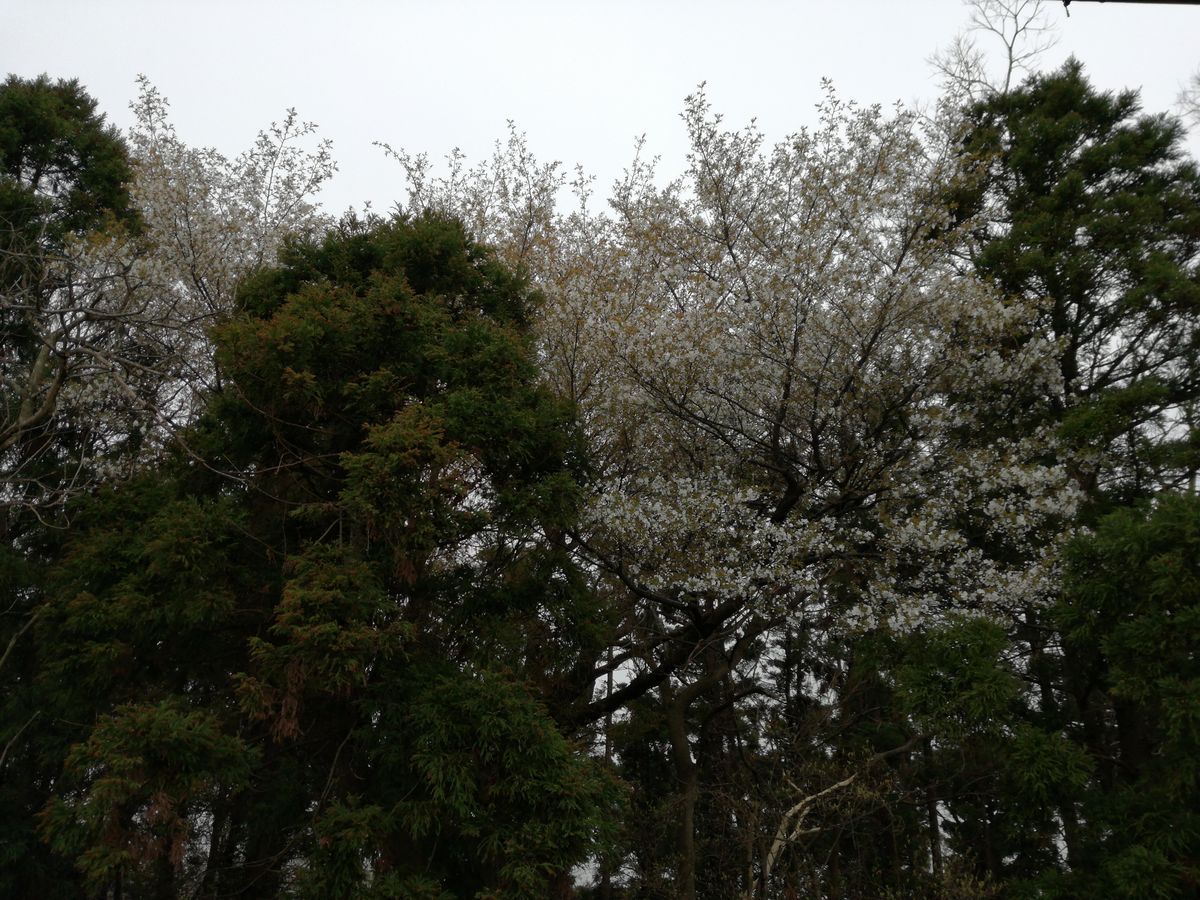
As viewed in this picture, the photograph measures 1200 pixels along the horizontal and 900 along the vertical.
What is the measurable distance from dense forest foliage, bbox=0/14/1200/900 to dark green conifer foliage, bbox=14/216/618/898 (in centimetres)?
4

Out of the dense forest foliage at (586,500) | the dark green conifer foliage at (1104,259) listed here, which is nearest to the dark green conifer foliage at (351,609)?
the dense forest foliage at (586,500)

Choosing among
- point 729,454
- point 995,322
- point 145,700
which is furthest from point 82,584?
point 995,322

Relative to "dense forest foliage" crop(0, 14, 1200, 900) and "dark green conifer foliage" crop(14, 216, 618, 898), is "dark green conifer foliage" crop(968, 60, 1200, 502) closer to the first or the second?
"dense forest foliage" crop(0, 14, 1200, 900)

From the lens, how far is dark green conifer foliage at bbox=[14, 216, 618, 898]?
6.02m

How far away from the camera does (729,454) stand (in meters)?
9.33

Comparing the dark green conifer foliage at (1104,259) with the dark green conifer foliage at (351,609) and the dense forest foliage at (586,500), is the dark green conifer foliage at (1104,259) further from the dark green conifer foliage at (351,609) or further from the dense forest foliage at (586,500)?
the dark green conifer foliage at (351,609)

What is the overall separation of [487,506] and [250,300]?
10.0 ft

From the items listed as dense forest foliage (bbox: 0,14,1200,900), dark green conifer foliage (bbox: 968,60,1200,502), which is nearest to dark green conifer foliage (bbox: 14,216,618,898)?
dense forest foliage (bbox: 0,14,1200,900)

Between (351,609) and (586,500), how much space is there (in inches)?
105

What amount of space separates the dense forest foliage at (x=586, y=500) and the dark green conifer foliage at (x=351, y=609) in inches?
1.6

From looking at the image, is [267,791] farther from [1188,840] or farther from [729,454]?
[1188,840]

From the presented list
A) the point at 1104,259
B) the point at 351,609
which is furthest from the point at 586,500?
the point at 1104,259

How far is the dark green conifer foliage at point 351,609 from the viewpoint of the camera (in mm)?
6023

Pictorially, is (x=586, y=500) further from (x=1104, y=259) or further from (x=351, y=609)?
(x=1104, y=259)
